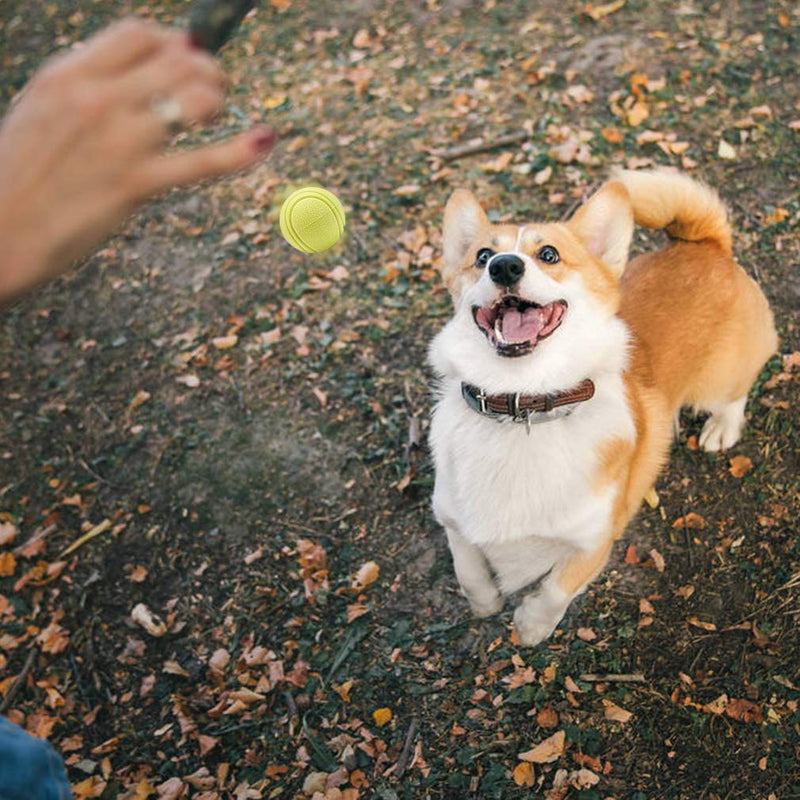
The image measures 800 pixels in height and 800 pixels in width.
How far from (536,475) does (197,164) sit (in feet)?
5.89

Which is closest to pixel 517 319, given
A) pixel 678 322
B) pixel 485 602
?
pixel 678 322

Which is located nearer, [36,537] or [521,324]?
[521,324]

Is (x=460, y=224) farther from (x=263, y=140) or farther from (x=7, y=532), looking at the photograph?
(x=7, y=532)

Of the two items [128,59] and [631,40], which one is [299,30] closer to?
[631,40]

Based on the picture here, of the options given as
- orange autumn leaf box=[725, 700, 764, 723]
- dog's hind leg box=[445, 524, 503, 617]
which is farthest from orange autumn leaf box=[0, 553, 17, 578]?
orange autumn leaf box=[725, 700, 764, 723]

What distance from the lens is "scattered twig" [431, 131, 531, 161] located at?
193 inches

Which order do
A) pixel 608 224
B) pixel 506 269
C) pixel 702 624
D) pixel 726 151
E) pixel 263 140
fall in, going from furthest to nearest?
1. pixel 726 151
2. pixel 702 624
3. pixel 608 224
4. pixel 506 269
5. pixel 263 140

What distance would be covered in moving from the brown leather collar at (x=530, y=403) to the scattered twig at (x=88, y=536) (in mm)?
2355

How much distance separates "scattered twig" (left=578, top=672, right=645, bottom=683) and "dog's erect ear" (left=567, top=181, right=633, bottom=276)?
1656 mm

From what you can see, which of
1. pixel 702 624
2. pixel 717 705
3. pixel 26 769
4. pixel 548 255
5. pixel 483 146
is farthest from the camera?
pixel 483 146

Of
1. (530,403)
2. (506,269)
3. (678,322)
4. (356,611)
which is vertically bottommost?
(356,611)

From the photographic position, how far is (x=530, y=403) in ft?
7.81

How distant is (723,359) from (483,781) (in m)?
2.02

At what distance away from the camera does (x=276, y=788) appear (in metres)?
2.80
